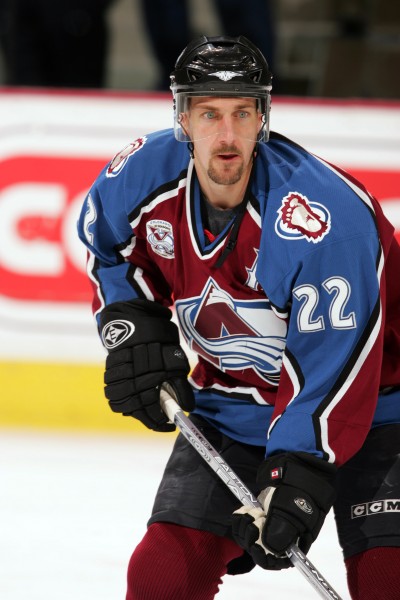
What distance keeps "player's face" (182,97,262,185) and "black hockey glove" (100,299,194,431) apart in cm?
32

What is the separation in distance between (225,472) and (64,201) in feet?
5.53

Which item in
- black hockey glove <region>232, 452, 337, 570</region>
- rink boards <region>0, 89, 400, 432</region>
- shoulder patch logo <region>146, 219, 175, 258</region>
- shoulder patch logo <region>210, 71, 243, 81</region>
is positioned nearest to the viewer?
black hockey glove <region>232, 452, 337, 570</region>

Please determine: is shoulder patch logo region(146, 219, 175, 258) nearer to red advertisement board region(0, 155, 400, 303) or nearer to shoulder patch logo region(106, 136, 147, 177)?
shoulder patch logo region(106, 136, 147, 177)

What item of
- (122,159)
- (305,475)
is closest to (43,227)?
(122,159)

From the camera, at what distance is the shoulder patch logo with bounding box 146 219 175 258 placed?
1.88 metres

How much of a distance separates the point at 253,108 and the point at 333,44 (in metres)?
2.45

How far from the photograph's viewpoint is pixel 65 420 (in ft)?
10.8

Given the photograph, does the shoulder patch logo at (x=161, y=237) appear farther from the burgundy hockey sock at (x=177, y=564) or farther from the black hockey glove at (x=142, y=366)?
the burgundy hockey sock at (x=177, y=564)

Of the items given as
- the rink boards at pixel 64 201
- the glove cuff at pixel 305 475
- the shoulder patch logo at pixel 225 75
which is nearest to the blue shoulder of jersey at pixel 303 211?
the shoulder patch logo at pixel 225 75

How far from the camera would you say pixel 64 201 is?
130 inches

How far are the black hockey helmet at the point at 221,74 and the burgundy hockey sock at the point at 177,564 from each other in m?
0.64

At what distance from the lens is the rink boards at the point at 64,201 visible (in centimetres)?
325

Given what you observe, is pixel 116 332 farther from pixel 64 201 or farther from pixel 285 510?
pixel 64 201

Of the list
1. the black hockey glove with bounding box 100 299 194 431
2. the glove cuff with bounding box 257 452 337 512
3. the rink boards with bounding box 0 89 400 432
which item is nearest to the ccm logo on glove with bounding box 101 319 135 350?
the black hockey glove with bounding box 100 299 194 431
